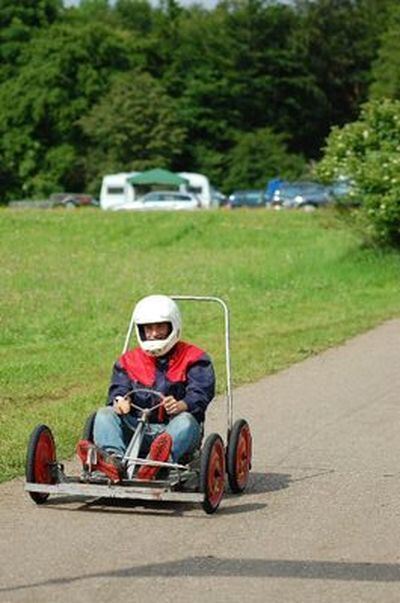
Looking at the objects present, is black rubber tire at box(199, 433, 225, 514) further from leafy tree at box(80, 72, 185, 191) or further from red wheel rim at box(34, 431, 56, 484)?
leafy tree at box(80, 72, 185, 191)

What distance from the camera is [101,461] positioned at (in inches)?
355

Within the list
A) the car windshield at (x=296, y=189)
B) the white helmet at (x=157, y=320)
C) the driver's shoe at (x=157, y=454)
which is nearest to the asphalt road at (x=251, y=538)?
the driver's shoe at (x=157, y=454)

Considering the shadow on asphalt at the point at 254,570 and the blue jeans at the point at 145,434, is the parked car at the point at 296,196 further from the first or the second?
the shadow on asphalt at the point at 254,570

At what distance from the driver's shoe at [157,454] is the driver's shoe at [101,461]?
0.15 meters

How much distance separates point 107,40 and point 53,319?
62895 millimetres

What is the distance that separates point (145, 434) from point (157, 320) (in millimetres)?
672

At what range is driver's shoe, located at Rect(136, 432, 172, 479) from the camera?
29.7ft

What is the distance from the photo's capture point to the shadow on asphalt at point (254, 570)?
7.47 meters

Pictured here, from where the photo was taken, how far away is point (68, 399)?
14.5 meters

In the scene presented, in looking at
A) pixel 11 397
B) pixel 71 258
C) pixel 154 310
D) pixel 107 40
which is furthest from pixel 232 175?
pixel 154 310

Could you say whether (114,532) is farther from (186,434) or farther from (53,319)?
(53,319)

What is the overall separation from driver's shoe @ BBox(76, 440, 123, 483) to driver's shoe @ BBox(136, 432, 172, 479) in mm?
145

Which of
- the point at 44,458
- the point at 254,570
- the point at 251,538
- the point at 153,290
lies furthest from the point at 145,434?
the point at 153,290

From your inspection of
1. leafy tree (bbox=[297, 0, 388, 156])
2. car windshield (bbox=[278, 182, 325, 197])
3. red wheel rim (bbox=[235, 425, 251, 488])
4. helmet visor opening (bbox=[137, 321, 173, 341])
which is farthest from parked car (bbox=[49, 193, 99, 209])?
helmet visor opening (bbox=[137, 321, 173, 341])
